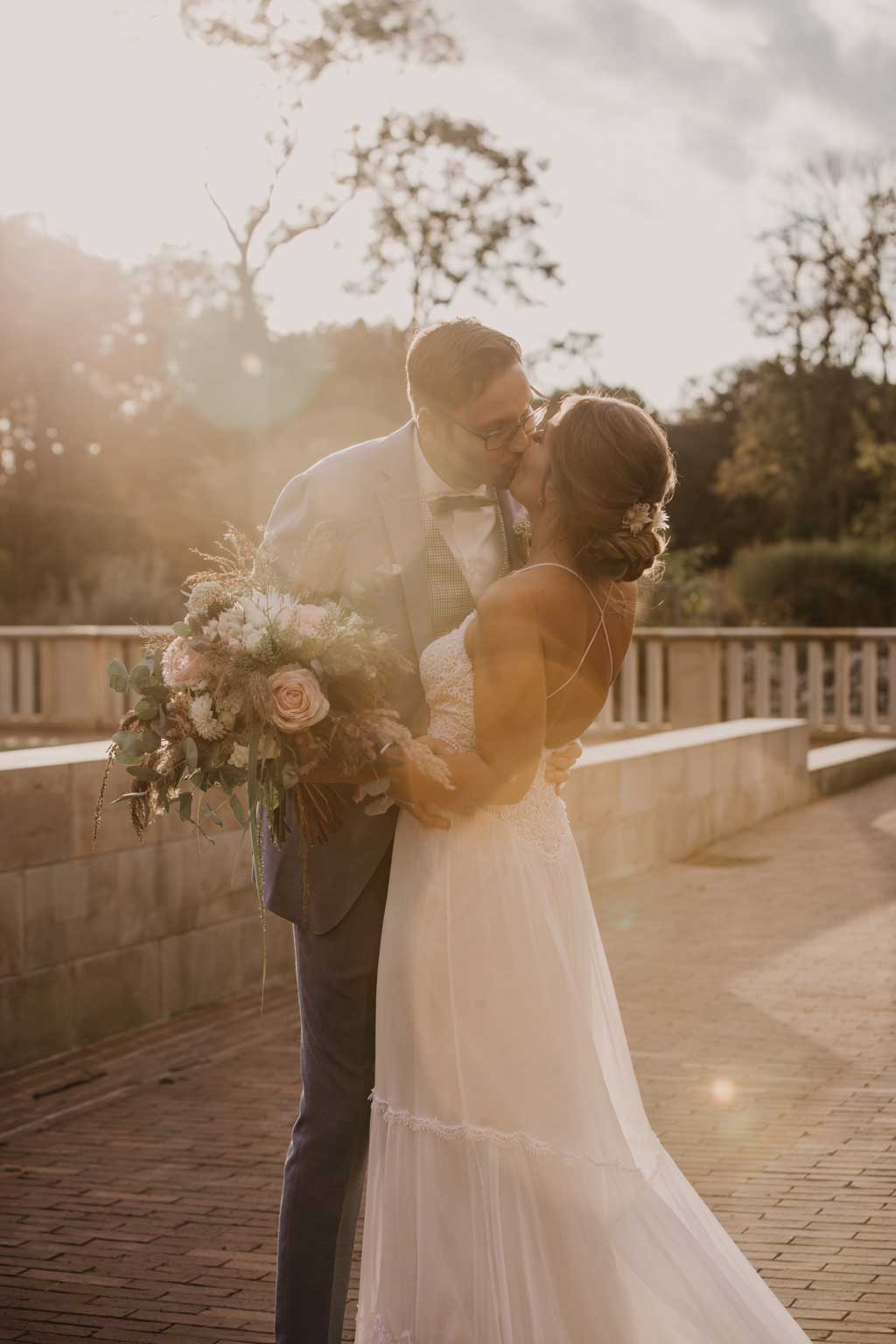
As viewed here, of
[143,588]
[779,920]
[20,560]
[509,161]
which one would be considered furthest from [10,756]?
[20,560]

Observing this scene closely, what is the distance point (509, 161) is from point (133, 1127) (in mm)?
28978

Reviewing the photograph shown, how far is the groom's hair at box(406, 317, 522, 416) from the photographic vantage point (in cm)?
322

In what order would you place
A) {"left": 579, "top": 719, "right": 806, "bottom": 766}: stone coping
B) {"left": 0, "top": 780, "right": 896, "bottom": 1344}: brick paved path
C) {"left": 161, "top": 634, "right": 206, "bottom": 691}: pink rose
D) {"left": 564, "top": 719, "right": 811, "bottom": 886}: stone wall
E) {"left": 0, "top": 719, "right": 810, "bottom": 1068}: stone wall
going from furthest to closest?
{"left": 579, "top": 719, "right": 806, "bottom": 766}: stone coping < {"left": 564, "top": 719, "right": 811, "bottom": 886}: stone wall < {"left": 0, "top": 719, "right": 810, "bottom": 1068}: stone wall < {"left": 0, "top": 780, "right": 896, "bottom": 1344}: brick paved path < {"left": 161, "top": 634, "right": 206, "bottom": 691}: pink rose

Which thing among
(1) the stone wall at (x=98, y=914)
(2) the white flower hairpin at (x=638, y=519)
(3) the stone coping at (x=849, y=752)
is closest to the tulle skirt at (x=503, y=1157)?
(2) the white flower hairpin at (x=638, y=519)

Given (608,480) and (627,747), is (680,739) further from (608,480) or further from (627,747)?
(608,480)

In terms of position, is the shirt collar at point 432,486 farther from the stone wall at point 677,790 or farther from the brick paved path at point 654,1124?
the stone wall at point 677,790

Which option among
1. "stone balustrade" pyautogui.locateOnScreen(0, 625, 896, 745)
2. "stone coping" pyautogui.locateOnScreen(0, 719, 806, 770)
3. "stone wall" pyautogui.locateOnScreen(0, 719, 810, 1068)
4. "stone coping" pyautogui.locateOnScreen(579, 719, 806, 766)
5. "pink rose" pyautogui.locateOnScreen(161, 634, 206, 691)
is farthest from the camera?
"stone balustrade" pyautogui.locateOnScreen(0, 625, 896, 745)

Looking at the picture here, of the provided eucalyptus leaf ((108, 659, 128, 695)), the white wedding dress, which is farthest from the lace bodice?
eucalyptus leaf ((108, 659, 128, 695))

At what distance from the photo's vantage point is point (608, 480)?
3.00m

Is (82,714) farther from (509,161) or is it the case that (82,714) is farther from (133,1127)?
(509,161)

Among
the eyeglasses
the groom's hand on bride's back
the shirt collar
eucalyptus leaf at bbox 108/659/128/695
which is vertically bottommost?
the groom's hand on bride's back

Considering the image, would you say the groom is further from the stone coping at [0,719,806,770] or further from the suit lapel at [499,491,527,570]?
the stone coping at [0,719,806,770]

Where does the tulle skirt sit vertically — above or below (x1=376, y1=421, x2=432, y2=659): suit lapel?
below

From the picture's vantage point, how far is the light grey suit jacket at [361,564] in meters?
3.22
